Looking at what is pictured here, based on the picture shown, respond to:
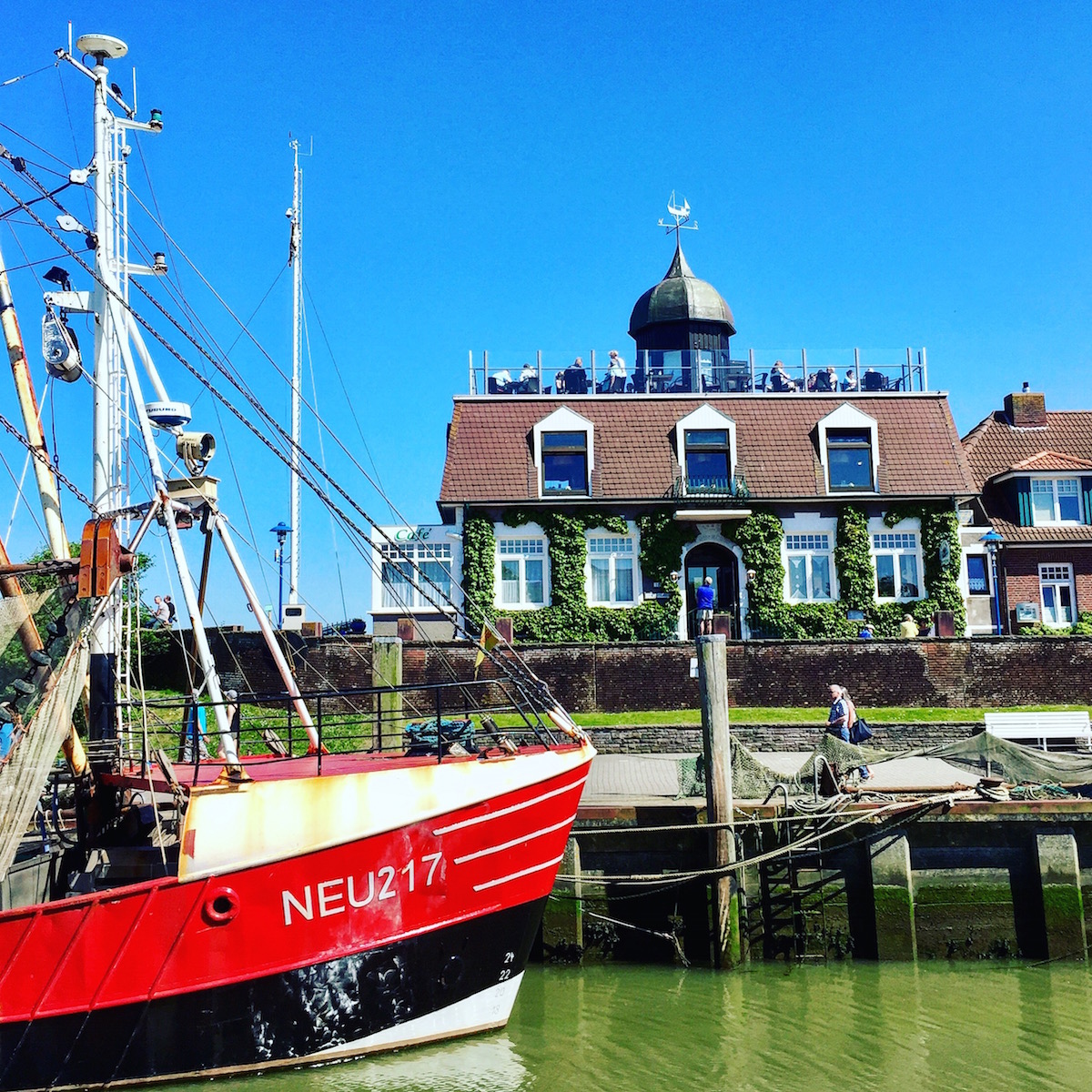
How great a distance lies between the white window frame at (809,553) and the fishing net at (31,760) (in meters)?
22.7

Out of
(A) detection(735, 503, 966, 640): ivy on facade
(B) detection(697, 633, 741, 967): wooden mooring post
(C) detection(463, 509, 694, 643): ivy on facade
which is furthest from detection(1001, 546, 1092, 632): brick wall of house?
(B) detection(697, 633, 741, 967): wooden mooring post

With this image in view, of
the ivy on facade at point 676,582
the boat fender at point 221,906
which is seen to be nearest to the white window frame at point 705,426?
the ivy on facade at point 676,582

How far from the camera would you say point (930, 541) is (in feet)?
102

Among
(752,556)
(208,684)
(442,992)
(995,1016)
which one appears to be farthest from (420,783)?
(752,556)

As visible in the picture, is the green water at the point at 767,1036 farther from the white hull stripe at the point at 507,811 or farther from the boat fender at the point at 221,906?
the white hull stripe at the point at 507,811

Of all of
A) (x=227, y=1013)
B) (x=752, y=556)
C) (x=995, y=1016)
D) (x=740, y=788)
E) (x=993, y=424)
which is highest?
(x=993, y=424)

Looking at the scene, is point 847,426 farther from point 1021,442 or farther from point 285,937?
point 285,937

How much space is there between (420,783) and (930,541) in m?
23.1

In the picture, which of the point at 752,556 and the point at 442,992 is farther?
the point at 752,556

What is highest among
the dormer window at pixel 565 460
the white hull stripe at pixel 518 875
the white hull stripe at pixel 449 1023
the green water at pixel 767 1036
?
the dormer window at pixel 565 460

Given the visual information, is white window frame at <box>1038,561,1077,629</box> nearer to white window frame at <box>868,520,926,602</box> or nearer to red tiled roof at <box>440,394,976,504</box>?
red tiled roof at <box>440,394,976,504</box>

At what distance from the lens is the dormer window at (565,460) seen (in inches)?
1240

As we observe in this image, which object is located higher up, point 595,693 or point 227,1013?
point 595,693

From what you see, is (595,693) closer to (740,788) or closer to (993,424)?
(740,788)
